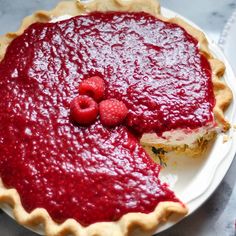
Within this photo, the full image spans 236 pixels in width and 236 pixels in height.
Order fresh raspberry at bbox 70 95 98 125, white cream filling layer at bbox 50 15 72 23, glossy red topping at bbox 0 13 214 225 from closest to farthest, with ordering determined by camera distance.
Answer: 1. glossy red topping at bbox 0 13 214 225
2. fresh raspberry at bbox 70 95 98 125
3. white cream filling layer at bbox 50 15 72 23

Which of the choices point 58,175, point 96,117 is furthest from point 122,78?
point 58,175

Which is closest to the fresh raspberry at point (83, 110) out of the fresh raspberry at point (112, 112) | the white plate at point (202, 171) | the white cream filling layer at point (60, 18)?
the fresh raspberry at point (112, 112)

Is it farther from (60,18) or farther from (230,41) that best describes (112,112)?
(230,41)

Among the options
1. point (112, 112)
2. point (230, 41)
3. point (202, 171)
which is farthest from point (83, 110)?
point (230, 41)

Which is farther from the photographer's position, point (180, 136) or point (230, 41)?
point (230, 41)

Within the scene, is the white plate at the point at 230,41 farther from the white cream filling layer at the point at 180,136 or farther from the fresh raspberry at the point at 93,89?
the fresh raspberry at the point at 93,89

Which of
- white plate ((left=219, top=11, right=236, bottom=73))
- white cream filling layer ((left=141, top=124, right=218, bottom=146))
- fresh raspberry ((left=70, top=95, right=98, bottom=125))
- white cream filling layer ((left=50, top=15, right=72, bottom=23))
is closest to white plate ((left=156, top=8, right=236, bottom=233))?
white cream filling layer ((left=141, top=124, right=218, bottom=146))

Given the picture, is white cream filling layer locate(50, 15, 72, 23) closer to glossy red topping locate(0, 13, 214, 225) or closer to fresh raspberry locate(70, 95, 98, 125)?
glossy red topping locate(0, 13, 214, 225)
